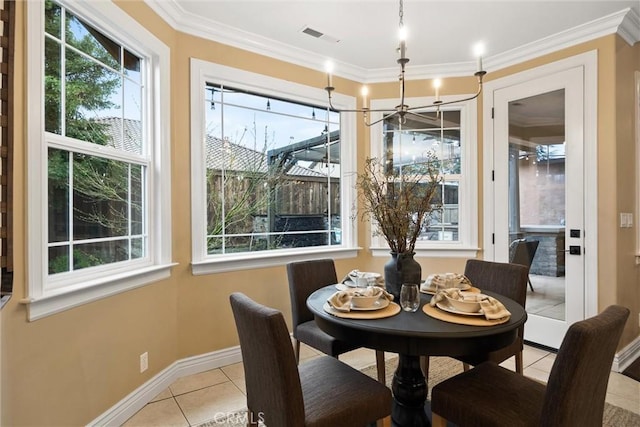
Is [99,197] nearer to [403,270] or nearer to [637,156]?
[403,270]

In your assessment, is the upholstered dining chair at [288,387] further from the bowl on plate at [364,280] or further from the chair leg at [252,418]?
the bowl on plate at [364,280]

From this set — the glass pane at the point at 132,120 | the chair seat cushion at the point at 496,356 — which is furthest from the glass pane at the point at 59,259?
the chair seat cushion at the point at 496,356

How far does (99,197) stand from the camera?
6.59 ft

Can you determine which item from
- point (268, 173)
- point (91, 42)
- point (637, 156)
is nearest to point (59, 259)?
point (91, 42)

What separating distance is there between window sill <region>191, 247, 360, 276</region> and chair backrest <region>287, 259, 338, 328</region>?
0.50m

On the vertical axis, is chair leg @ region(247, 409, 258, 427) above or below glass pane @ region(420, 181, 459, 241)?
below

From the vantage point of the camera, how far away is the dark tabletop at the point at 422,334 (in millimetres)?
1354

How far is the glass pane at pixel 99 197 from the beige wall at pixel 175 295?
0.37 m

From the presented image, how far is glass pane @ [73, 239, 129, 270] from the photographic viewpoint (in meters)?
1.88

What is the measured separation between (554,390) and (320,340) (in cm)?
132

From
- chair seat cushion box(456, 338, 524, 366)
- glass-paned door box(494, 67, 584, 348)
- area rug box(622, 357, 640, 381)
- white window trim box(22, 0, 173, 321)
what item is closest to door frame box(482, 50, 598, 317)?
glass-paned door box(494, 67, 584, 348)

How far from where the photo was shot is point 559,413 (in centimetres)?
112

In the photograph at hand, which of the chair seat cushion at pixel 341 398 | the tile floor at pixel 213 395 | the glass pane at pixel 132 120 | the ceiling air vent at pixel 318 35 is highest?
the ceiling air vent at pixel 318 35

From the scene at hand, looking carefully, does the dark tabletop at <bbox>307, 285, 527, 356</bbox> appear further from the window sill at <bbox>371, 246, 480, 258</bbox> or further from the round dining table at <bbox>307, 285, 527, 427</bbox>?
the window sill at <bbox>371, 246, 480, 258</bbox>
